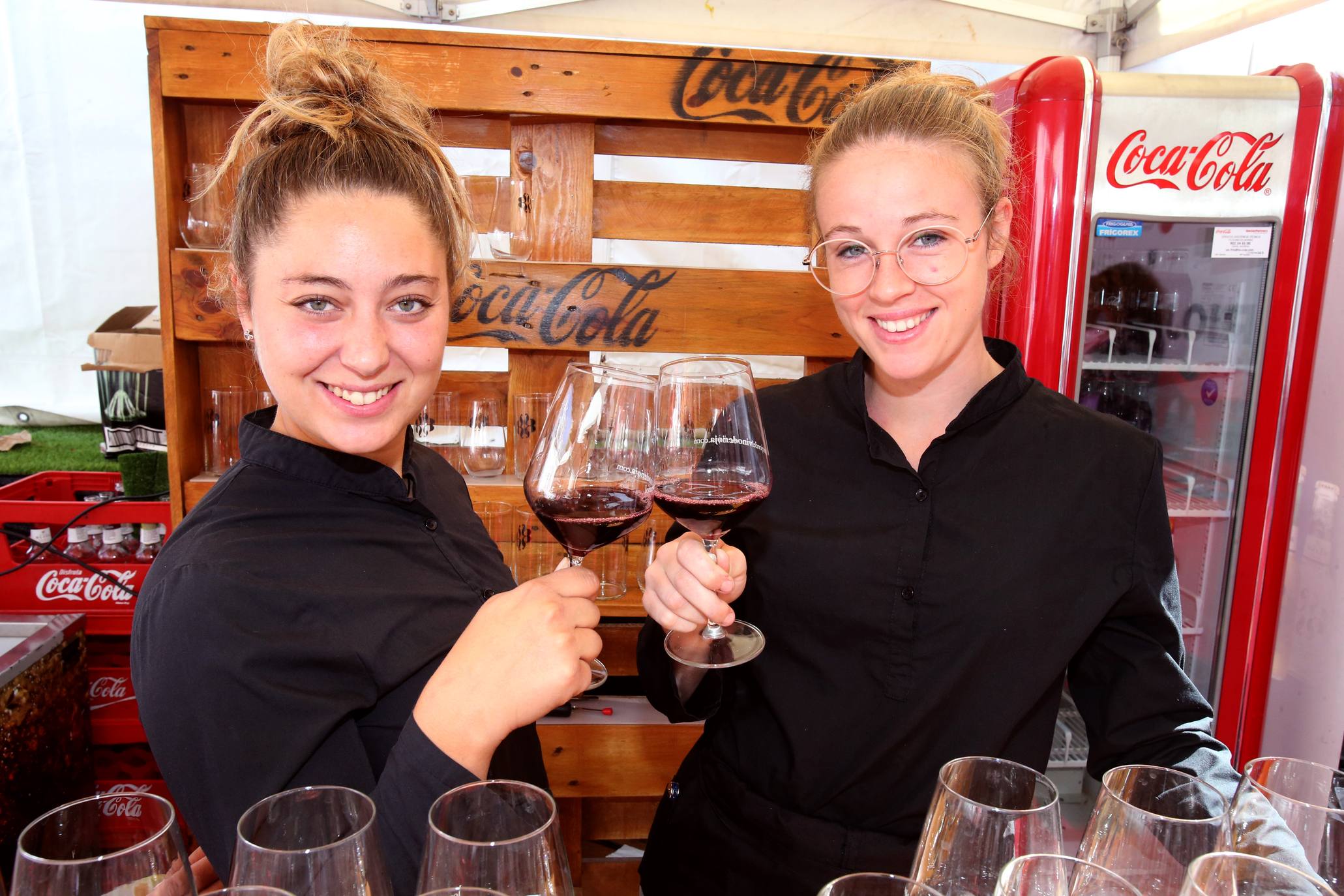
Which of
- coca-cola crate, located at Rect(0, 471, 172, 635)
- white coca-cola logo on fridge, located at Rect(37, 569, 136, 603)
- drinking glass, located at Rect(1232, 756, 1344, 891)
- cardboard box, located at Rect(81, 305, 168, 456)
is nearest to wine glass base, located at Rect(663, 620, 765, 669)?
drinking glass, located at Rect(1232, 756, 1344, 891)

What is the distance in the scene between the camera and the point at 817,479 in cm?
141

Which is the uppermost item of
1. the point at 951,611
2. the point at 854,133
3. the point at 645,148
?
the point at 645,148

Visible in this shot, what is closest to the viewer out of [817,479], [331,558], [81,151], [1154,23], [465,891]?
[465,891]

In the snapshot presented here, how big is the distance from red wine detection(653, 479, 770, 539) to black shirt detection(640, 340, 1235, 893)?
0.25 m

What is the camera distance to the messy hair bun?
1134 mm

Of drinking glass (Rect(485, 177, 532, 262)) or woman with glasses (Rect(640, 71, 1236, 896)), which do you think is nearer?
woman with glasses (Rect(640, 71, 1236, 896))

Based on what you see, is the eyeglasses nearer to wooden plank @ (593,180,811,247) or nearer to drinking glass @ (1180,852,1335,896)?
drinking glass @ (1180,852,1335,896)

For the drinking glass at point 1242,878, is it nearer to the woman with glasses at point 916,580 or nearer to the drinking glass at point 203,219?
the woman with glasses at point 916,580

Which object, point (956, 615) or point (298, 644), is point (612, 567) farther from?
point (298, 644)

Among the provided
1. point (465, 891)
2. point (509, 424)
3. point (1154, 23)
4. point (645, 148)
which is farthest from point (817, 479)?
point (1154, 23)

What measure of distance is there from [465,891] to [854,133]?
1214 millimetres

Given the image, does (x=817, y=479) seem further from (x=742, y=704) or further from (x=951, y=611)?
(x=742, y=704)

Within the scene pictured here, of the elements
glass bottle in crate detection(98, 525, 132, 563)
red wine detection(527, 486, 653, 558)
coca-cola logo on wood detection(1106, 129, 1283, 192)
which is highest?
coca-cola logo on wood detection(1106, 129, 1283, 192)

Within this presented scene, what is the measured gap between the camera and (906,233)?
1.30m
